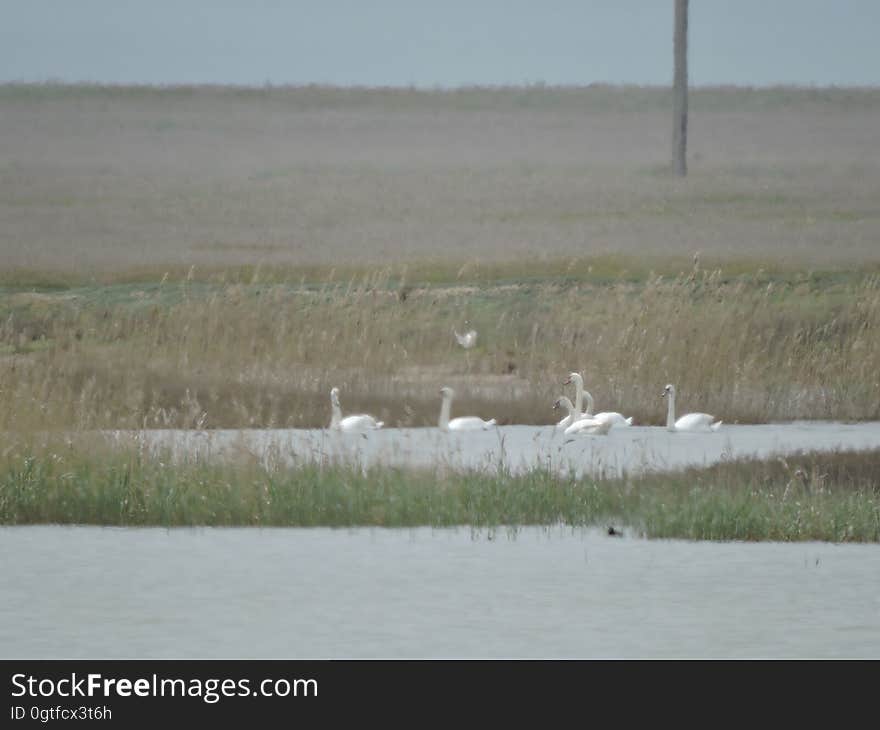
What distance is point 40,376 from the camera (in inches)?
814

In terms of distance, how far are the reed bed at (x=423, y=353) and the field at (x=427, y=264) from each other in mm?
53

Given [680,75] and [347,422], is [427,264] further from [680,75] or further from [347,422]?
[347,422]

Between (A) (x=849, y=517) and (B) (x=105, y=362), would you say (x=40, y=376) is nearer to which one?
(B) (x=105, y=362)

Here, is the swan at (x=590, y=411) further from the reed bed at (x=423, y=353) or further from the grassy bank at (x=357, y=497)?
the grassy bank at (x=357, y=497)

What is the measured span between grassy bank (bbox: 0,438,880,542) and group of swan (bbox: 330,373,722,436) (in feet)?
11.1

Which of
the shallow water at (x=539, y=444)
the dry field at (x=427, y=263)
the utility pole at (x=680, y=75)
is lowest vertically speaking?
the shallow water at (x=539, y=444)

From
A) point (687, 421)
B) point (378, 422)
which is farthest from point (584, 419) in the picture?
point (378, 422)

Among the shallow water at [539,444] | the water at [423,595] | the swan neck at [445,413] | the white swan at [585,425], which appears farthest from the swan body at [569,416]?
the water at [423,595]

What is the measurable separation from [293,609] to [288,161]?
58913 mm

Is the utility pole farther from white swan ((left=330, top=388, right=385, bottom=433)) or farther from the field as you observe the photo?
white swan ((left=330, top=388, right=385, bottom=433))

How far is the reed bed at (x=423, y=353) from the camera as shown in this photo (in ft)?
65.6

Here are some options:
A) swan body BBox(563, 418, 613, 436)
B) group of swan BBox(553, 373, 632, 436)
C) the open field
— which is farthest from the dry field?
swan body BBox(563, 418, 613, 436)

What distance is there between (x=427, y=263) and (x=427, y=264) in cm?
31

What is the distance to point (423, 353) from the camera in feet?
78.9
